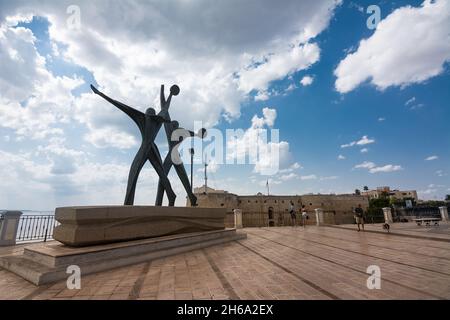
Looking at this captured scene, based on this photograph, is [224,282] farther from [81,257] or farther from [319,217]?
[319,217]

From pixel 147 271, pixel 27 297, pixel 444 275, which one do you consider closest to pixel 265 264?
pixel 147 271

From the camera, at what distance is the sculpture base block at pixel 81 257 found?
4430 mm

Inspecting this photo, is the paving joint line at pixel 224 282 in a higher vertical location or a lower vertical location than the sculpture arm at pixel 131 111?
lower

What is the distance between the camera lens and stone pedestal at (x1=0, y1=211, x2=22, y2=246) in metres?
8.80

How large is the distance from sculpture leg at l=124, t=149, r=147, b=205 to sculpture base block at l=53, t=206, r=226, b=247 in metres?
1.60

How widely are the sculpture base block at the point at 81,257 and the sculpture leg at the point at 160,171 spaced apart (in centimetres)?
298

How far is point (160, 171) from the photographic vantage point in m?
10.1

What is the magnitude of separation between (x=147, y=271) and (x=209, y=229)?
16.8 feet

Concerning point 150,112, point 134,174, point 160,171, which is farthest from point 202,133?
point 134,174

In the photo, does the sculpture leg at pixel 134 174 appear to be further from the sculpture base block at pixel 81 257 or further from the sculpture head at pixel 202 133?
the sculpture head at pixel 202 133

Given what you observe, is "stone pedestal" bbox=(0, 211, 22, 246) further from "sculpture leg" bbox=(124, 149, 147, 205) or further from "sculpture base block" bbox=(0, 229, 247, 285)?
"sculpture leg" bbox=(124, 149, 147, 205)

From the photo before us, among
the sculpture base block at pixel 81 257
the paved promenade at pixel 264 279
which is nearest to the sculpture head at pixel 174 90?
the sculpture base block at pixel 81 257

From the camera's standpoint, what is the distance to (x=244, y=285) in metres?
3.93

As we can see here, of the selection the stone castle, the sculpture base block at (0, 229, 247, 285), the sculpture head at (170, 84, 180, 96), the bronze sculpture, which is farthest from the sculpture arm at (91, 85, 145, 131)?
the stone castle
